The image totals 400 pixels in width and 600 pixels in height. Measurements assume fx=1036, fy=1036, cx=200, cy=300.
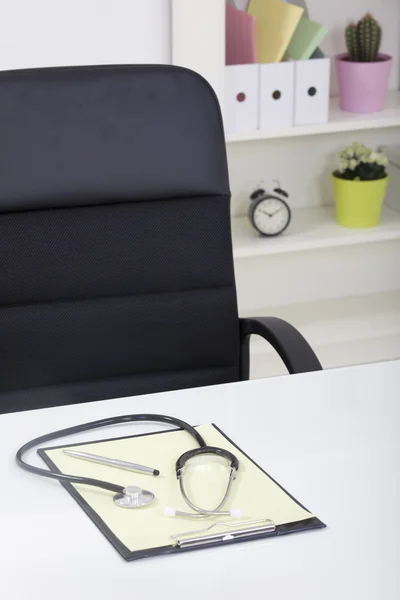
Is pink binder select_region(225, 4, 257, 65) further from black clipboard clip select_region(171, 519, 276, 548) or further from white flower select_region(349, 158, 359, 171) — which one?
black clipboard clip select_region(171, 519, 276, 548)

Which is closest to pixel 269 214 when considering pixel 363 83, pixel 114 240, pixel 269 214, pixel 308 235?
pixel 269 214

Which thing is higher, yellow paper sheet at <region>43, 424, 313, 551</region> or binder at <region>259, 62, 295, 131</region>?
binder at <region>259, 62, 295, 131</region>

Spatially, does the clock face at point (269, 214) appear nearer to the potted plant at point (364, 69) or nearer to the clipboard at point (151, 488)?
the potted plant at point (364, 69)

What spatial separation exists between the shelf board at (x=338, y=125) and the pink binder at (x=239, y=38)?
18cm

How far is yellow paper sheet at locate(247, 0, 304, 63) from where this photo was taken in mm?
2465

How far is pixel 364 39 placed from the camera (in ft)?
8.51

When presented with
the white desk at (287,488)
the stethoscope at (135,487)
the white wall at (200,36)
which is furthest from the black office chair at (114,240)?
the white wall at (200,36)

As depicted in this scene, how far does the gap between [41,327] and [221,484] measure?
0.60 metres

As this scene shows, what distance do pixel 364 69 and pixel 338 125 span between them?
0.53ft

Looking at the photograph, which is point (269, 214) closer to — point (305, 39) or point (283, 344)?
point (305, 39)

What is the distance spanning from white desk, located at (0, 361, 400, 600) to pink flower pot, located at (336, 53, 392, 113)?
1449mm

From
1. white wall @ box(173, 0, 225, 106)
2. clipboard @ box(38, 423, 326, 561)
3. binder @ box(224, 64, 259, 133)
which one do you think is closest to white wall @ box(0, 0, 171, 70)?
white wall @ box(173, 0, 225, 106)

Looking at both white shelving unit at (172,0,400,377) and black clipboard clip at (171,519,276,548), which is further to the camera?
white shelving unit at (172,0,400,377)

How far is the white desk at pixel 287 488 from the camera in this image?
0.85 meters
